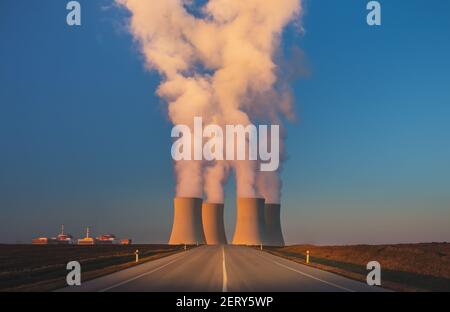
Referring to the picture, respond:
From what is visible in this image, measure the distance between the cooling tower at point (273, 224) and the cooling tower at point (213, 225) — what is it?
21.9ft

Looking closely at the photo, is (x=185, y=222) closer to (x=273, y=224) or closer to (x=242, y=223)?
(x=242, y=223)

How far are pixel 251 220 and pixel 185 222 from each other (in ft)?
28.1

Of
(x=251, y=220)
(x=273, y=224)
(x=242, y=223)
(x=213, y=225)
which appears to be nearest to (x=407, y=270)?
(x=251, y=220)

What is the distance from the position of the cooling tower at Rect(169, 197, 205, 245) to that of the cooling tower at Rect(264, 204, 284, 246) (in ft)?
34.2

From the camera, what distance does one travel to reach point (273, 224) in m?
76.4

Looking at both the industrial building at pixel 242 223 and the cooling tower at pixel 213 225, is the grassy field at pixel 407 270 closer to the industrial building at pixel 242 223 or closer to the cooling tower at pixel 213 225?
the industrial building at pixel 242 223

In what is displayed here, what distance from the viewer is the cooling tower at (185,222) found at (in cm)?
6956

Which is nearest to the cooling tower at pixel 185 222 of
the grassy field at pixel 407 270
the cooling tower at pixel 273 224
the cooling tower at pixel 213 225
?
the cooling tower at pixel 213 225

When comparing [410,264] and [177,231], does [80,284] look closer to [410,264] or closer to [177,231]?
[410,264]

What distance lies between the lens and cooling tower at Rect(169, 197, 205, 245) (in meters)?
69.6

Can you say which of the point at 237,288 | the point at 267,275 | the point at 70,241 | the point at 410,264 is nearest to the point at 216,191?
the point at 410,264
